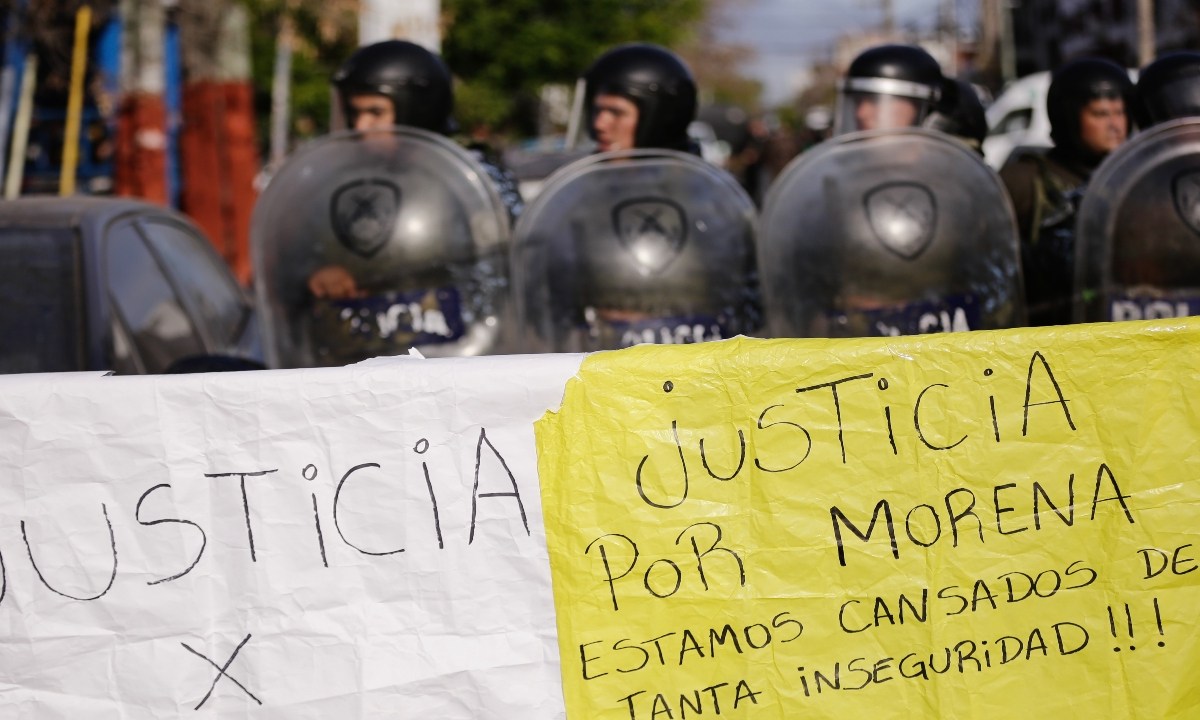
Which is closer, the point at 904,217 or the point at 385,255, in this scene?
the point at 904,217

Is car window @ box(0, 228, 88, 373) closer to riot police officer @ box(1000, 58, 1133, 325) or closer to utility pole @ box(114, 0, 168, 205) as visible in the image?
riot police officer @ box(1000, 58, 1133, 325)

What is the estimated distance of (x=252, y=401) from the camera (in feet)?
8.45

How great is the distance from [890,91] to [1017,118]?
8.03 meters

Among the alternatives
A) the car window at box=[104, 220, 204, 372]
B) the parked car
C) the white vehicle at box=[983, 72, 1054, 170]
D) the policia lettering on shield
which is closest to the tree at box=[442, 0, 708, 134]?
the white vehicle at box=[983, 72, 1054, 170]

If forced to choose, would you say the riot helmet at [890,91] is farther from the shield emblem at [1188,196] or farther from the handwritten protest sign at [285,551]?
the handwritten protest sign at [285,551]

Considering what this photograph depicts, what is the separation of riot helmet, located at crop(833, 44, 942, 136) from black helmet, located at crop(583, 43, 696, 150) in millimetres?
669

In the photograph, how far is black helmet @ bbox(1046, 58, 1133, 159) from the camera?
5.46 m

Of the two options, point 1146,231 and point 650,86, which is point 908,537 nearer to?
point 1146,231

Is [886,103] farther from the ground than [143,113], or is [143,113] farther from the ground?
[143,113]

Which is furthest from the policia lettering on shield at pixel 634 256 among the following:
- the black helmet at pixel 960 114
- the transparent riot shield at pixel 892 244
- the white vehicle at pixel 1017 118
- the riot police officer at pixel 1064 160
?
the white vehicle at pixel 1017 118

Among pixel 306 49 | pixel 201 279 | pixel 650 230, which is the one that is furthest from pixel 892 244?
pixel 306 49

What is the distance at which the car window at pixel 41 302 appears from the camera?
13.5ft

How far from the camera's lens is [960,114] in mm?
5766

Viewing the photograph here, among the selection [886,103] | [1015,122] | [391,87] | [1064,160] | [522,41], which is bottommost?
[1064,160]
